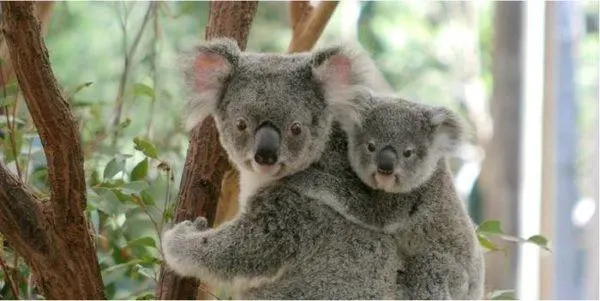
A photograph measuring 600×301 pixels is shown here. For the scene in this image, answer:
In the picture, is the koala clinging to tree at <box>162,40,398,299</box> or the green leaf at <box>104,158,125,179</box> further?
the green leaf at <box>104,158,125,179</box>

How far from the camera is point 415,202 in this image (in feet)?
7.13

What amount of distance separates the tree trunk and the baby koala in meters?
3.74

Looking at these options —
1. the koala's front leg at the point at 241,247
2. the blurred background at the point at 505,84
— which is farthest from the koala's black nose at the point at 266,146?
the blurred background at the point at 505,84

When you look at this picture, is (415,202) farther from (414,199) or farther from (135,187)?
(135,187)

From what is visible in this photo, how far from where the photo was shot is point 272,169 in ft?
6.74

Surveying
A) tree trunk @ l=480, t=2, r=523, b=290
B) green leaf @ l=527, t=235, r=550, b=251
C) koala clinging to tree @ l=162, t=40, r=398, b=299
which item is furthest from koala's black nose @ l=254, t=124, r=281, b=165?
tree trunk @ l=480, t=2, r=523, b=290

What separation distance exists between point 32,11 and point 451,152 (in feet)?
3.60

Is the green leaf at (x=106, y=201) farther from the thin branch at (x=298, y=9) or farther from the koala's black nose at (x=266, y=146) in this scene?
the thin branch at (x=298, y=9)

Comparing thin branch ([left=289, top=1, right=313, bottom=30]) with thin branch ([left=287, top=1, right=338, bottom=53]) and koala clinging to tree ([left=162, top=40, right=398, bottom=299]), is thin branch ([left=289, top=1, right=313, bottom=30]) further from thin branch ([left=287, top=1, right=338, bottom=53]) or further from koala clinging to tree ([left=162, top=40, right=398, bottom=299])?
koala clinging to tree ([left=162, top=40, right=398, bottom=299])

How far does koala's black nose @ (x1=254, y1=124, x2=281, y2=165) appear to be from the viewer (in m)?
2.00

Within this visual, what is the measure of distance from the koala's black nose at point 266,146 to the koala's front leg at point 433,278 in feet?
1.47

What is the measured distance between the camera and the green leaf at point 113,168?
238cm

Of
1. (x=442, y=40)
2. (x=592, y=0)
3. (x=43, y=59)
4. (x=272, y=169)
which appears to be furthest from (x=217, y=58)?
(x=442, y=40)

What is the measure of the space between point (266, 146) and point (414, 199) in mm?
415
